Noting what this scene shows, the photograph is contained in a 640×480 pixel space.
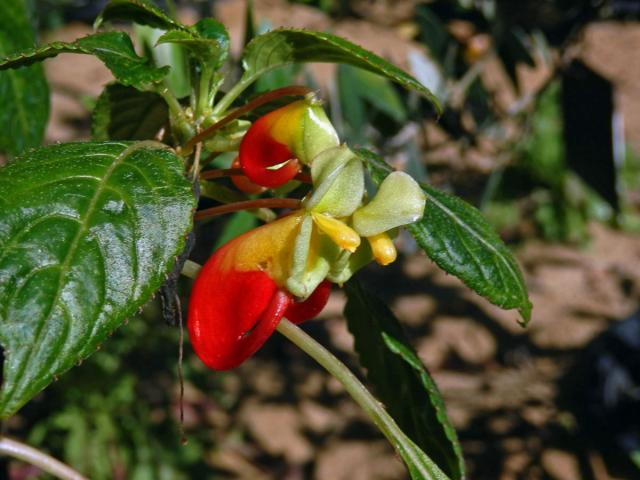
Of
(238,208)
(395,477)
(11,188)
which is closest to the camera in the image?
(11,188)

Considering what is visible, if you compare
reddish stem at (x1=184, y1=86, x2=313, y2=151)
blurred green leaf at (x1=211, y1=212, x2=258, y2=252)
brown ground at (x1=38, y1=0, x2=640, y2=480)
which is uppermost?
reddish stem at (x1=184, y1=86, x2=313, y2=151)

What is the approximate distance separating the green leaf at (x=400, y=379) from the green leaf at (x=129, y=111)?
0.82 feet

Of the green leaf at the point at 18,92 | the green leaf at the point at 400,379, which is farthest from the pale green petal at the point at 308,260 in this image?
the green leaf at the point at 18,92

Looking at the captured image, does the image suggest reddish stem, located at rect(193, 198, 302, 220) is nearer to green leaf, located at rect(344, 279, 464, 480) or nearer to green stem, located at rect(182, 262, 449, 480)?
green stem, located at rect(182, 262, 449, 480)

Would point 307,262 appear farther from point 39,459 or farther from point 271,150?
point 39,459

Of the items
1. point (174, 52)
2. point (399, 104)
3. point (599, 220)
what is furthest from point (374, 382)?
point (599, 220)

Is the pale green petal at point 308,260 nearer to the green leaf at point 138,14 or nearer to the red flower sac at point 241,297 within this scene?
the red flower sac at point 241,297

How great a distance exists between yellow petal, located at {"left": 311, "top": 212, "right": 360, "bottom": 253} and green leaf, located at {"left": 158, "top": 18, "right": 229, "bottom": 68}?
0.17 meters

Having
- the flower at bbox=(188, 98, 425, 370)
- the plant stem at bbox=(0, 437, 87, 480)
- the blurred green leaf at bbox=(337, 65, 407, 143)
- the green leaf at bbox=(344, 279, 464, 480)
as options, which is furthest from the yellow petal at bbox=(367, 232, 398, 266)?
the blurred green leaf at bbox=(337, 65, 407, 143)

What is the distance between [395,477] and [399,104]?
141cm

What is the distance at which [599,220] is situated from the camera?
4281 mm

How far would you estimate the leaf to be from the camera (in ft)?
2.05

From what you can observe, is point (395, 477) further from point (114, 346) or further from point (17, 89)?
point (17, 89)

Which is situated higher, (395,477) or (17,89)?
(17,89)
